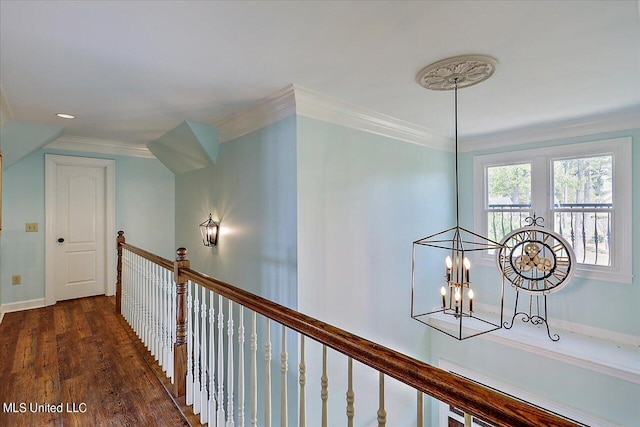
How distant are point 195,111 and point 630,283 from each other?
4518 millimetres

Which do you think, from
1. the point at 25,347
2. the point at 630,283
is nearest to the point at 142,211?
the point at 25,347

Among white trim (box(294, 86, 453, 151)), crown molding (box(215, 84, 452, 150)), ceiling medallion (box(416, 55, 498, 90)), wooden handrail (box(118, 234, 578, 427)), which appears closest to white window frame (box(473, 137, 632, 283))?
white trim (box(294, 86, 453, 151))

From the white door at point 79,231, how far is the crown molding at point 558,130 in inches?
203

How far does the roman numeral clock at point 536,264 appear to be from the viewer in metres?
3.26

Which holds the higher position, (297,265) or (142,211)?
(142,211)

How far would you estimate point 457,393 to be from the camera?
79cm

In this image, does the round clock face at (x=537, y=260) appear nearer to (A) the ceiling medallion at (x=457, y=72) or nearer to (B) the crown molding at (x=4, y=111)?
(A) the ceiling medallion at (x=457, y=72)

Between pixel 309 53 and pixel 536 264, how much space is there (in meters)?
3.22

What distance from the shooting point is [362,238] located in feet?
9.98

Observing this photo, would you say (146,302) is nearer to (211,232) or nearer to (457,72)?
(211,232)

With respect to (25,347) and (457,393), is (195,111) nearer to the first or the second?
(25,347)

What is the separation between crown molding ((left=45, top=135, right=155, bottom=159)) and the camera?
13.4 feet

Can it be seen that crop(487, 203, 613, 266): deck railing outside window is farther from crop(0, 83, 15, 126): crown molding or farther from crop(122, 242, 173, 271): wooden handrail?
crop(0, 83, 15, 126): crown molding

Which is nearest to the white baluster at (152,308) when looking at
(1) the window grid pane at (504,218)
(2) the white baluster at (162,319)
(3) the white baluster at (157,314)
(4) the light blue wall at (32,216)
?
(3) the white baluster at (157,314)
